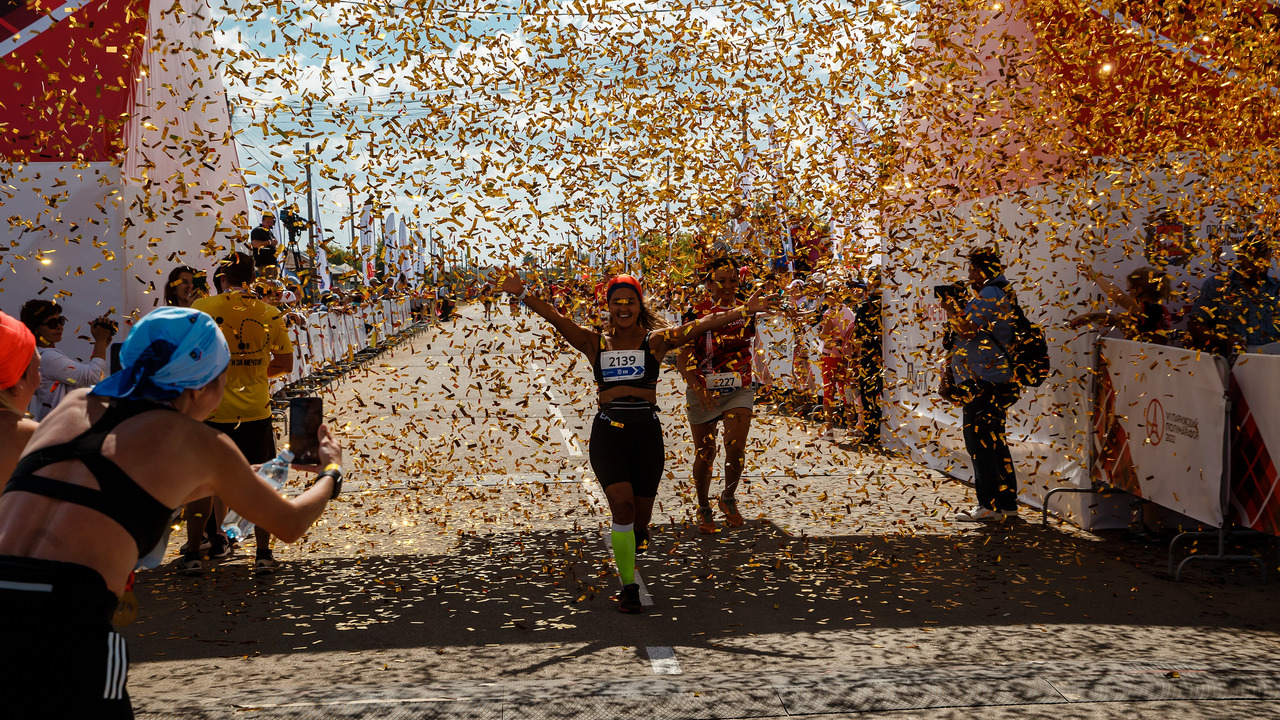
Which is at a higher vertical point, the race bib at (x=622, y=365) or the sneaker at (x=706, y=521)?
the race bib at (x=622, y=365)

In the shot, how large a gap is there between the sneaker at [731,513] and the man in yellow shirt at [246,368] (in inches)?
132

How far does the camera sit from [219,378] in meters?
2.30

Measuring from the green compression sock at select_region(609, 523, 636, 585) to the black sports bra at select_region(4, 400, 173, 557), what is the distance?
3.39 m

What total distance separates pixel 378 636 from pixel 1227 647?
14.2 feet

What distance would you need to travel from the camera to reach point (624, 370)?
552 centimetres

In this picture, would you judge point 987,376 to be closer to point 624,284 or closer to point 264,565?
point 624,284

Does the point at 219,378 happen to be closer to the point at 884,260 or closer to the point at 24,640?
the point at 24,640

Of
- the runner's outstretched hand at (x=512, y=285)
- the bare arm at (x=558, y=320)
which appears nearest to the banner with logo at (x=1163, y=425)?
the bare arm at (x=558, y=320)

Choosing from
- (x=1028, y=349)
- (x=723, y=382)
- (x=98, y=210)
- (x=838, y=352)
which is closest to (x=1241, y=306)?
(x=1028, y=349)

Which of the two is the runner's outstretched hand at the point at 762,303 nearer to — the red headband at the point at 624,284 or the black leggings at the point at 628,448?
the red headband at the point at 624,284

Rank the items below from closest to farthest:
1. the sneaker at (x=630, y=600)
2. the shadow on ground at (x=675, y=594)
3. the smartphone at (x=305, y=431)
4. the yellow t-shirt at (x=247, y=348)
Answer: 1. the smartphone at (x=305, y=431)
2. the shadow on ground at (x=675, y=594)
3. the sneaker at (x=630, y=600)
4. the yellow t-shirt at (x=247, y=348)

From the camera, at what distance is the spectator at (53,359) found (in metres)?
6.43

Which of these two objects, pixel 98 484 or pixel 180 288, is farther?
pixel 180 288

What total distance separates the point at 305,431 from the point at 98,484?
82 cm
